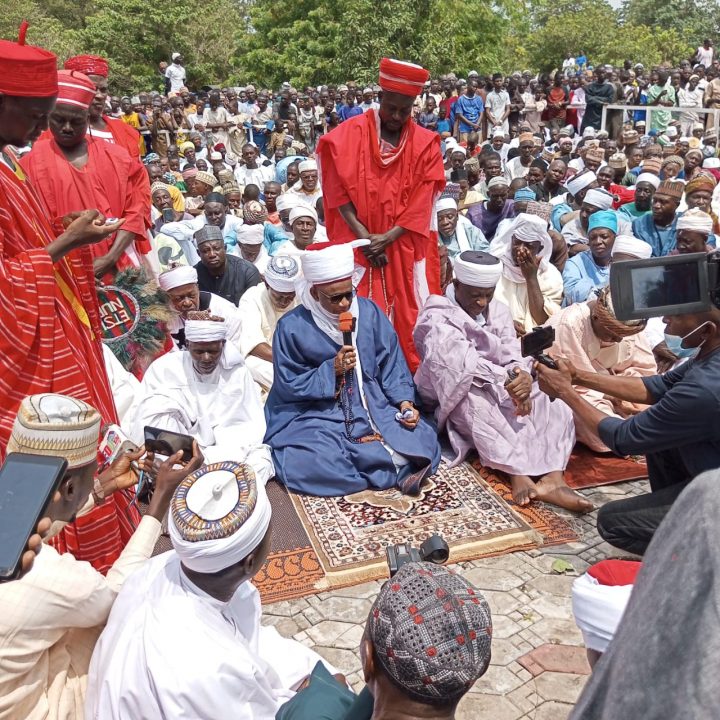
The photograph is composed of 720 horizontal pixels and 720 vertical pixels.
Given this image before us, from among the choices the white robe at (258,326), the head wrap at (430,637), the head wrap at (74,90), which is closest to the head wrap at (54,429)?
the head wrap at (430,637)

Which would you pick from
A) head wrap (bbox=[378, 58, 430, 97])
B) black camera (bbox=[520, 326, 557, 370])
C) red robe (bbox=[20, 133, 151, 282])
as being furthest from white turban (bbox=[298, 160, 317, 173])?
black camera (bbox=[520, 326, 557, 370])

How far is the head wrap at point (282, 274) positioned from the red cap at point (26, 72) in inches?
103

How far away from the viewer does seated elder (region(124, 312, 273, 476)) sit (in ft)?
13.9

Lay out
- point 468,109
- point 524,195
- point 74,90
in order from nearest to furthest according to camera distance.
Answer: point 74,90, point 524,195, point 468,109

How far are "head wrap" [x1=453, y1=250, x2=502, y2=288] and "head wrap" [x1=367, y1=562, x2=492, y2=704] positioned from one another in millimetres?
3316

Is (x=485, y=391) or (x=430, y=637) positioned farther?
(x=485, y=391)

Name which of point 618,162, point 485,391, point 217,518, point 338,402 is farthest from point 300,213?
point 618,162

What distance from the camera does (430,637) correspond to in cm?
144

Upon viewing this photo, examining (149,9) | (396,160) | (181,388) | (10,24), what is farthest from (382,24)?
(181,388)

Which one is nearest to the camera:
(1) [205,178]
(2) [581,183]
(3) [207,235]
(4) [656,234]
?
(3) [207,235]

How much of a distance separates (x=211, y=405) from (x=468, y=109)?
14733 mm

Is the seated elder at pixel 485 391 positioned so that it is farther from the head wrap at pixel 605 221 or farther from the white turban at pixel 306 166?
the white turban at pixel 306 166

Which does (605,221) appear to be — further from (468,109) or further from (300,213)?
(468,109)

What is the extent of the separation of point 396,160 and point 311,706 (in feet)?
13.7
